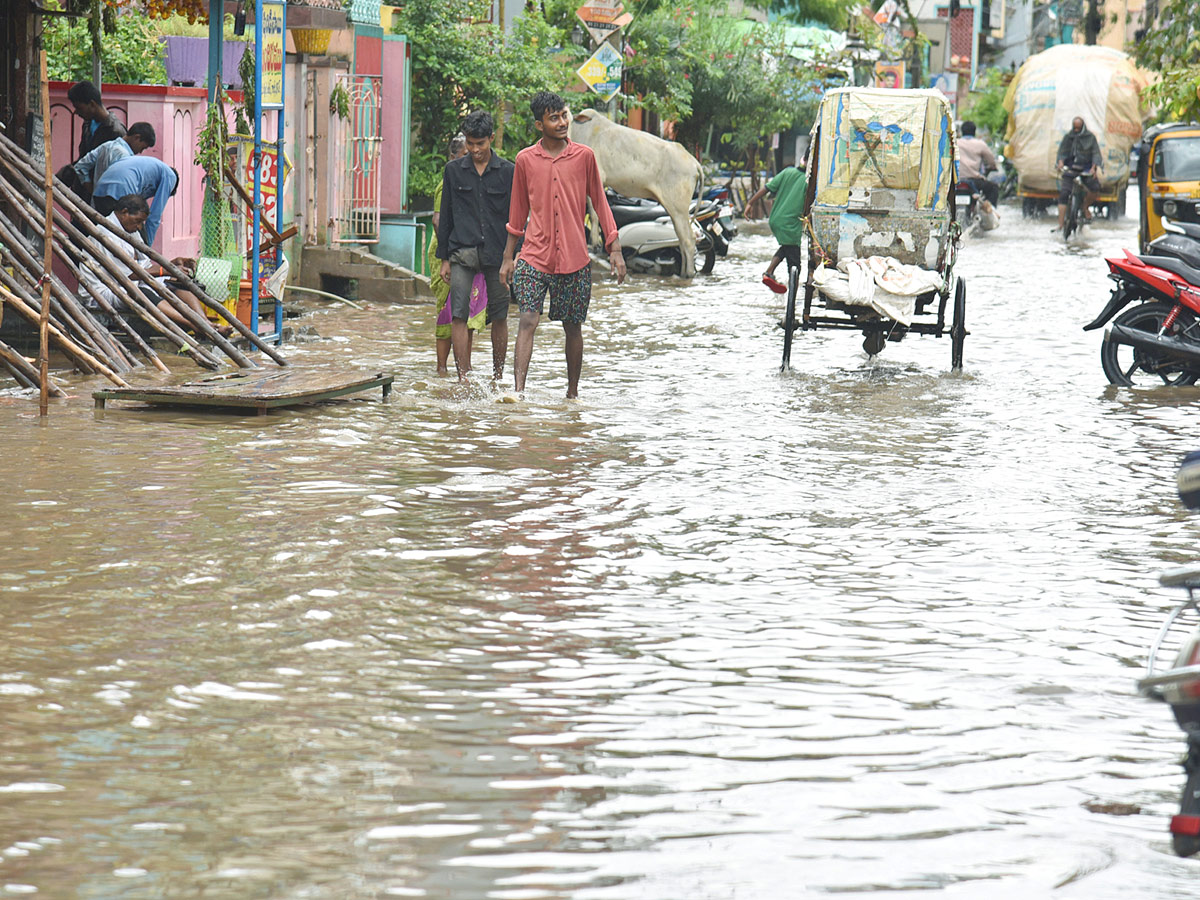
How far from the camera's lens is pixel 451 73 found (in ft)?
69.0

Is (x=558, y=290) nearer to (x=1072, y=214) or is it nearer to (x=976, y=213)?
(x=1072, y=214)

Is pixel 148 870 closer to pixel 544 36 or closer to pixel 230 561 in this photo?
pixel 230 561

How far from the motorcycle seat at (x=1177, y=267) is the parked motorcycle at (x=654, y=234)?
31.8 feet

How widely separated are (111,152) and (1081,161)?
2154cm

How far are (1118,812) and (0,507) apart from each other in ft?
16.0

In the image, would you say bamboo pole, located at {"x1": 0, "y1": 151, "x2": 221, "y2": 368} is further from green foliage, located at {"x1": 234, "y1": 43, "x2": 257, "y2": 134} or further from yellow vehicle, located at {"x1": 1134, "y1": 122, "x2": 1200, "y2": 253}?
yellow vehicle, located at {"x1": 1134, "y1": 122, "x2": 1200, "y2": 253}

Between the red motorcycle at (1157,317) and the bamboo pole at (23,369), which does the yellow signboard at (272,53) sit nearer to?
the bamboo pole at (23,369)

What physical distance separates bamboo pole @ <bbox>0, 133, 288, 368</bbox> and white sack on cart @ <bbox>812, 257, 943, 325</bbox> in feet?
13.3

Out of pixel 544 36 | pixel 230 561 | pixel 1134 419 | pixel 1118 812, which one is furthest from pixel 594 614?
pixel 544 36

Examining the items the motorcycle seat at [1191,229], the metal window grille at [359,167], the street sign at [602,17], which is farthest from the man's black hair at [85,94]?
the street sign at [602,17]

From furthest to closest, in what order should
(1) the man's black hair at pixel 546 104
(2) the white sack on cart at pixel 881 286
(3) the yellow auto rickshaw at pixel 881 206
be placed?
1. (3) the yellow auto rickshaw at pixel 881 206
2. (2) the white sack on cart at pixel 881 286
3. (1) the man's black hair at pixel 546 104

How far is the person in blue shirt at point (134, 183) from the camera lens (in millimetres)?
12945

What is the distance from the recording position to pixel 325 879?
3.79 metres

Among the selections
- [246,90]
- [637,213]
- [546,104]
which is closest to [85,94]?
[246,90]
